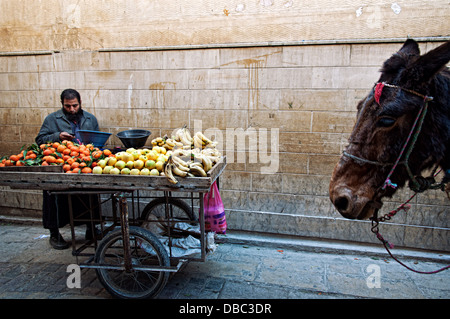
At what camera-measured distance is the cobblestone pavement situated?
10.4ft

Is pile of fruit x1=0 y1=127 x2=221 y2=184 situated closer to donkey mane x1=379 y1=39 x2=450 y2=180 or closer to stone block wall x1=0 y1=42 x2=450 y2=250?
stone block wall x1=0 y1=42 x2=450 y2=250

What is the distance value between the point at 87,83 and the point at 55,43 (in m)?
0.86

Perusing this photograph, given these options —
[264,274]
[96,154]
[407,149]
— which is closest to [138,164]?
[96,154]

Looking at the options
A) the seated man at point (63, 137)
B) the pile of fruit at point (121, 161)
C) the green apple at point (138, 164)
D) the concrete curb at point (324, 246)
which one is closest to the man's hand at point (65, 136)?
the seated man at point (63, 137)

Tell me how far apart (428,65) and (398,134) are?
0.42 meters

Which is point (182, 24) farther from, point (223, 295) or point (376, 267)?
point (376, 267)

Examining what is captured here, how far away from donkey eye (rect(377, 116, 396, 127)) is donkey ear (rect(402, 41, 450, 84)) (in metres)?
0.24

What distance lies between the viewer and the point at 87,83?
4828 millimetres

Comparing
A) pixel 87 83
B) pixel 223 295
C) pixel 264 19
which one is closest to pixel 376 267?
pixel 223 295
